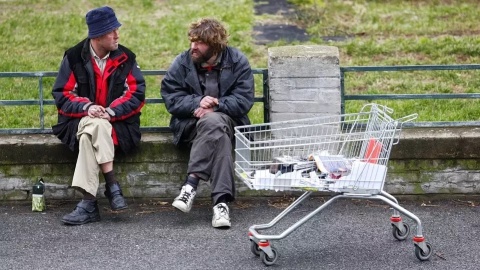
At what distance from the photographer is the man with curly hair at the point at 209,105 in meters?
7.20

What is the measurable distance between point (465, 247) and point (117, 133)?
8.65 ft

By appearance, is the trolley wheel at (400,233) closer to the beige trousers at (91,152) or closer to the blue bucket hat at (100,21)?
the beige trousers at (91,152)

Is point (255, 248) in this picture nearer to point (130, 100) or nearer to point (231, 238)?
point (231, 238)

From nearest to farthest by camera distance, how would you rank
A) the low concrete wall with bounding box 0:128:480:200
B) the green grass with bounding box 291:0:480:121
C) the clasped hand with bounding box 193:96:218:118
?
the clasped hand with bounding box 193:96:218:118 < the low concrete wall with bounding box 0:128:480:200 < the green grass with bounding box 291:0:480:121

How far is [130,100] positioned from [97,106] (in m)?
0.26

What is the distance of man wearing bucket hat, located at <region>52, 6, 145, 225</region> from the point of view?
7.30 metres

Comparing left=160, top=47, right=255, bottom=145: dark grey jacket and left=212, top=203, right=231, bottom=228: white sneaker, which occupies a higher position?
left=160, top=47, right=255, bottom=145: dark grey jacket

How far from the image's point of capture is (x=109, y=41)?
7434 mm

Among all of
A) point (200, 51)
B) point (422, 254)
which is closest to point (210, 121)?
point (200, 51)

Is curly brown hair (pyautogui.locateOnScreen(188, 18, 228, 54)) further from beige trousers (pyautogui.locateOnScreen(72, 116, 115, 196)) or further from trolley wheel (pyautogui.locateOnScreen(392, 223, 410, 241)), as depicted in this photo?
trolley wheel (pyautogui.locateOnScreen(392, 223, 410, 241))

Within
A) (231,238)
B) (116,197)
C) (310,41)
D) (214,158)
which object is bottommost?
(310,41)

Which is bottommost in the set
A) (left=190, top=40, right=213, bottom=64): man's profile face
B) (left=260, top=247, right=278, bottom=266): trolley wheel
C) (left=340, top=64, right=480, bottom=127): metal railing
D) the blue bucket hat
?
(left=260, top=247, right=278, bottom=266): trolley wheel

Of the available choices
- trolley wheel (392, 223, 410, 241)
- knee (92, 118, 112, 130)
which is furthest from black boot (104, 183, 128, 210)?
trolley wheel (392, 223, 410, 241)

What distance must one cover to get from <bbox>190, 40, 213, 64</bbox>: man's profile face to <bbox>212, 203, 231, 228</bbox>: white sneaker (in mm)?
1094
